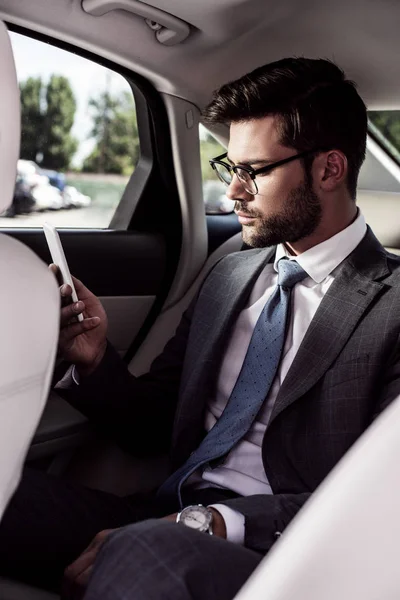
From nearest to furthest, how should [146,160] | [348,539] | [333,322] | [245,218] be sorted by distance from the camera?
[348,539] → [333,322] → [245,218] → [146,160]

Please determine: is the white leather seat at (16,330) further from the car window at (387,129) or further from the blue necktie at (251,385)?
the car window at (387,129)

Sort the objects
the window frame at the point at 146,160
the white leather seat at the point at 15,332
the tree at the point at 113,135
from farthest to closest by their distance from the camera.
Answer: the tree at the point at 113,135 < the window frame at the point at 146,160 < the white leather seat at the point at 15,332

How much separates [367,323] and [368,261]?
173mm

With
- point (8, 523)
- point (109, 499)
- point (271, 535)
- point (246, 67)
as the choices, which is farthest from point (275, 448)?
point (246, 67)

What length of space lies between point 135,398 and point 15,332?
2.51ft

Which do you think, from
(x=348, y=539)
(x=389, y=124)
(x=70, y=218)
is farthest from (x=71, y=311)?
(x=389, y=124)

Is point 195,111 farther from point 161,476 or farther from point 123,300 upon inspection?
point 161,476

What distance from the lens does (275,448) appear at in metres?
1.43

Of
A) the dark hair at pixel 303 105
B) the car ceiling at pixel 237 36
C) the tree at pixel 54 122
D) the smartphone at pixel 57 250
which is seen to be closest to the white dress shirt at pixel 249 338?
the dark hair at pixel 303 105

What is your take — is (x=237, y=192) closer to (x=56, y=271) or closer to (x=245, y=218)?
(x=245, y=218)

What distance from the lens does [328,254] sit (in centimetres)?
160

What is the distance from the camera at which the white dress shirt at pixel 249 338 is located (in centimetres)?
151

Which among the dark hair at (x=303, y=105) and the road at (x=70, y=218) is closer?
the dark hair at (x=303, y=105)

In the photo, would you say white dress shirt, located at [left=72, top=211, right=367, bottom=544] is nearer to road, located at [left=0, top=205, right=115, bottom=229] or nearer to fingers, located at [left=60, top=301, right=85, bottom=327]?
fingers, located at [left=60, top=301, right=85, bottom=327]
